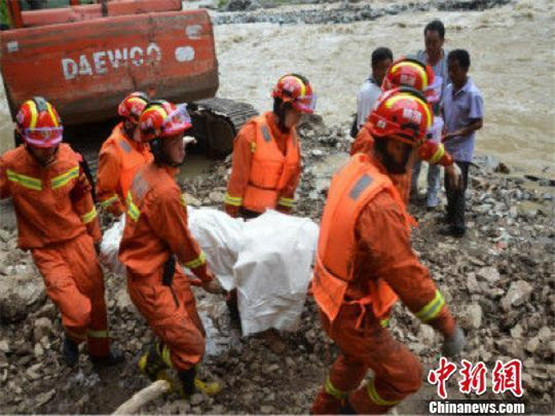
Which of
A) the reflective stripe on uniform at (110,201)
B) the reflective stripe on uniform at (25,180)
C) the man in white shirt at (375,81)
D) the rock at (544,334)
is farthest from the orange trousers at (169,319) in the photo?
the man in white shirt at (375,81)

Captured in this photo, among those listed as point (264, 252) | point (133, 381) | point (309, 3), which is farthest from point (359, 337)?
point (309, 3)

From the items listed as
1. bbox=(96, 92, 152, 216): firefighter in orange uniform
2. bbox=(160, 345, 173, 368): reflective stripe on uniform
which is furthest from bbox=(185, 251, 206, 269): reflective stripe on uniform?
bbox=(96, 92, 152, 216): firefighter in orange uniform

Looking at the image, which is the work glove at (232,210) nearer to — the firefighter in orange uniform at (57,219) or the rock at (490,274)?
the firefighter in orange uniform at (57,219)

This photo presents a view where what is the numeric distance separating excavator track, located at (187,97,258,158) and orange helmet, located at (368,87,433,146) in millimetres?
4801

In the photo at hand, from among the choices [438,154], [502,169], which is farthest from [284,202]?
[502,169]

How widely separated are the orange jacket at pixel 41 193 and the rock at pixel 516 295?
331cm

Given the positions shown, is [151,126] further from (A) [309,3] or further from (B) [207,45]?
(A) [309,3]

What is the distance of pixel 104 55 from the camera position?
602 centimetres

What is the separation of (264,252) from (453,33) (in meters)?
16.5

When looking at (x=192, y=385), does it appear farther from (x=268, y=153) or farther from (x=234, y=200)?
(x=268, y=153)

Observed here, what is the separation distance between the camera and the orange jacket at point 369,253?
2414 millimetres

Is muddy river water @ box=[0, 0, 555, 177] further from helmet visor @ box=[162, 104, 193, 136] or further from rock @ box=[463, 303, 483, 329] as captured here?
helmet visor @ box=[162, 104, 193, 136]

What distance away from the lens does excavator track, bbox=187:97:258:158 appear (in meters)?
7.34

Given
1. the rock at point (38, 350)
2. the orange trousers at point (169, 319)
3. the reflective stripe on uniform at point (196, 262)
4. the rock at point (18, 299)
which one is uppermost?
the reflective stripe on uniform at point (196, 262)
